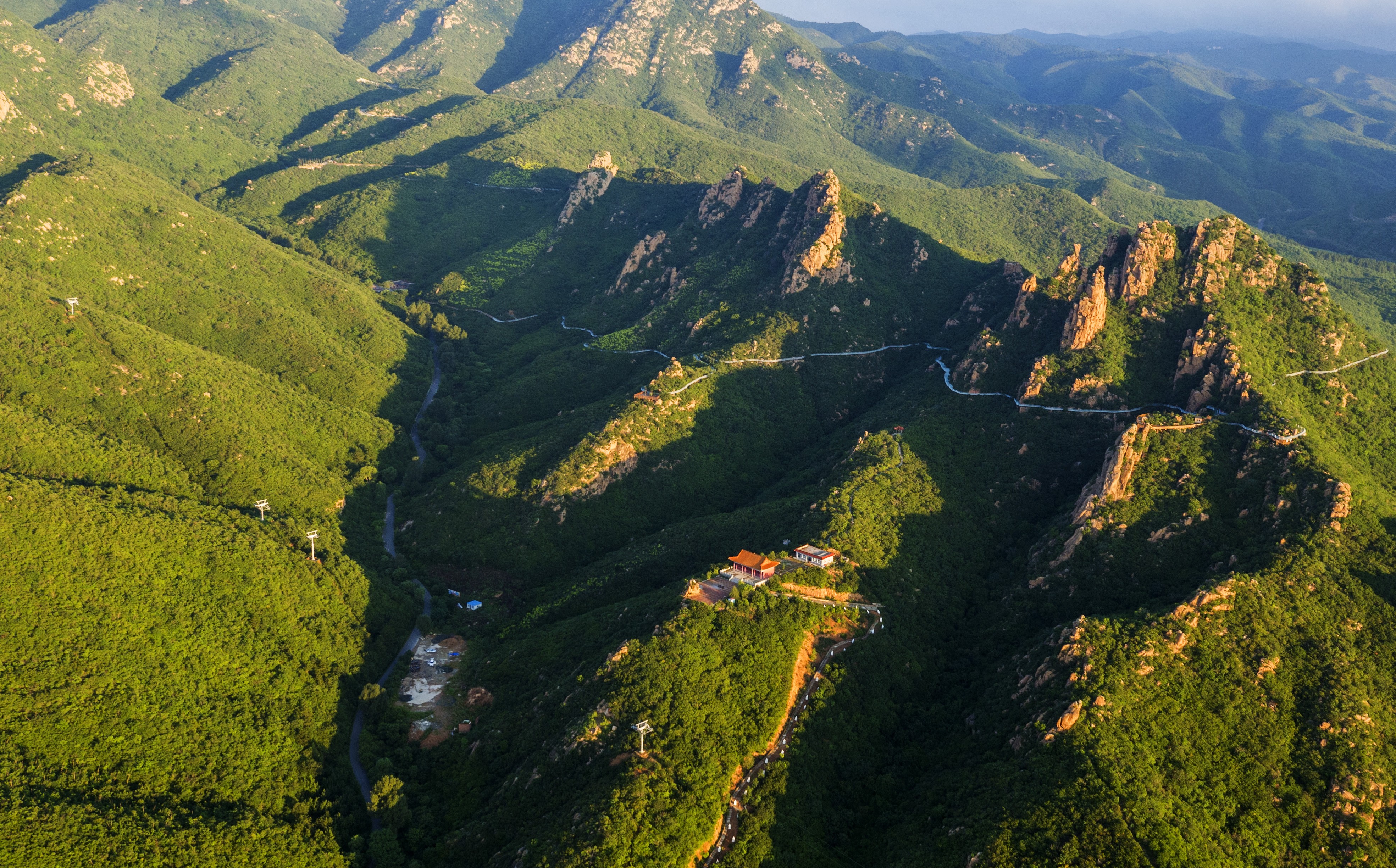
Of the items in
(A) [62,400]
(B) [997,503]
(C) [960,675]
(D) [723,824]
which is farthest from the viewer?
(A) [62,400]

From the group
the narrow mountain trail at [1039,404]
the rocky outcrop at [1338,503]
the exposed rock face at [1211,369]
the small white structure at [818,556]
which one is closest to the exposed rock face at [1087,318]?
the narrow mountain trail at [1039,404]

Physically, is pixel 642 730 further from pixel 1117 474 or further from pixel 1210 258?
pixel 1210 258

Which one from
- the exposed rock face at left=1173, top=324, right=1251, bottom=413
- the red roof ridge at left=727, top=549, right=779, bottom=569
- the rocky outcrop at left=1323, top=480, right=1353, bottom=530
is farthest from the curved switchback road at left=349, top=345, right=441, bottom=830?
the exposed rock face at left=1173, top=324, right=1251, bottom=413

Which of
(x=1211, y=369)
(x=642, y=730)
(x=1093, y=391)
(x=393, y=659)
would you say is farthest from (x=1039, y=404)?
(x=393, y=659)

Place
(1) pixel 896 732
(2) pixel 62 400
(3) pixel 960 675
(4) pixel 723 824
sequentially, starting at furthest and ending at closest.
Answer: (2) pixel 62 400, (3) pixel 960 675, (1) pixel 896 732, (4) pixel 723 824

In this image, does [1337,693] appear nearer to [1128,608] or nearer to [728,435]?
[1128,608]

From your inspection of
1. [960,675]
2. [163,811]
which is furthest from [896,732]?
[163,811]

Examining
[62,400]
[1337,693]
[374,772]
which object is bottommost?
[374,772]
